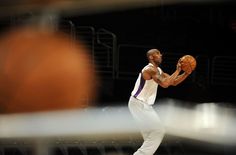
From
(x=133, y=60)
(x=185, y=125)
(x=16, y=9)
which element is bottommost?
(x=185, y=125)

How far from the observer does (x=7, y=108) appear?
265mm

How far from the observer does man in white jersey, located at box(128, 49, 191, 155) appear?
1.07 metres

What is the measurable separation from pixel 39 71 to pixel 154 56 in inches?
36.8

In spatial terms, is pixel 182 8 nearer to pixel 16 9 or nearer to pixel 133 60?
pixel 133 60

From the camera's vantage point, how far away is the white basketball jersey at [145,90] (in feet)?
3.68

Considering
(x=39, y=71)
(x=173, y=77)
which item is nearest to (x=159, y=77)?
(x=173, y=77)

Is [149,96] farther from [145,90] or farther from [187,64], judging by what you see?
[187,64]

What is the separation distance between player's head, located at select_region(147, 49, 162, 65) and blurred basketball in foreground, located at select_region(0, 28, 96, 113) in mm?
908

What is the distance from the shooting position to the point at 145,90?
3.71 ft

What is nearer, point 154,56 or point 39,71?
point 39,71

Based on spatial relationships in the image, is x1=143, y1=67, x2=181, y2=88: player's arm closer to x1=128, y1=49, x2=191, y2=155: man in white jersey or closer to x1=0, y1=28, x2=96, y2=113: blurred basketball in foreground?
x1=128, y1=49, x2=191, y2=155: man in white jersey

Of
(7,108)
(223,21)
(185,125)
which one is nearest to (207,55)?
(223,21)

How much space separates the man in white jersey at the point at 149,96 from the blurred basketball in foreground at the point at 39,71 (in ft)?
2.67

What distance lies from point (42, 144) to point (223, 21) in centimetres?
99
